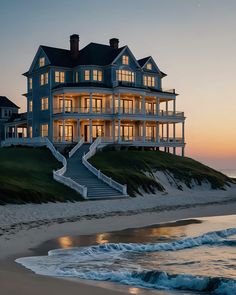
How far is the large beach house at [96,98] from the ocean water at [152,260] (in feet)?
110

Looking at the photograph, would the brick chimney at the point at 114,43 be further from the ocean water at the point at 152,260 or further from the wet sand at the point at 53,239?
the ocean water at the point at 152,260

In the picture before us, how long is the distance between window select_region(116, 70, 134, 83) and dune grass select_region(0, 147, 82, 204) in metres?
16.6

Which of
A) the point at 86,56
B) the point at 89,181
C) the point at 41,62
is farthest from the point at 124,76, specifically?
the point at 89,181

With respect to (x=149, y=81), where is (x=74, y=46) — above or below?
above

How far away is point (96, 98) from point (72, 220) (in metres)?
34.2

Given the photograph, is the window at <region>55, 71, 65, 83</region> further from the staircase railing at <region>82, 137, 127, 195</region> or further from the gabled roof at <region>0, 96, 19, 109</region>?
the gabled roof at <region>0, 96, 19, 109</region>

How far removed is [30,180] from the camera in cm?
3338

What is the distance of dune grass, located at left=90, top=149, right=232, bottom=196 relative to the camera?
39584mm

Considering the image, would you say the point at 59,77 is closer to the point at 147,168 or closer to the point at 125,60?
the point at 125,60

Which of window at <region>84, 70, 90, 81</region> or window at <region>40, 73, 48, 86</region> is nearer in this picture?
window at <region>84, 70, 90, 81</region>

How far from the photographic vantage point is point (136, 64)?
2359 inches

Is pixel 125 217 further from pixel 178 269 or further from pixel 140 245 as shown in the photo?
pixel 178 269

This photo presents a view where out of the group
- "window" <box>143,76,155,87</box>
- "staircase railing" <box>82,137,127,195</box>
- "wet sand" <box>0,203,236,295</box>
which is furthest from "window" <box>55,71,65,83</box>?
"wet sand" <box>0,203,236,295</box>

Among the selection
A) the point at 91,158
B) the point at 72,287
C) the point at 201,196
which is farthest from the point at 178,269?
the point at 91,158
